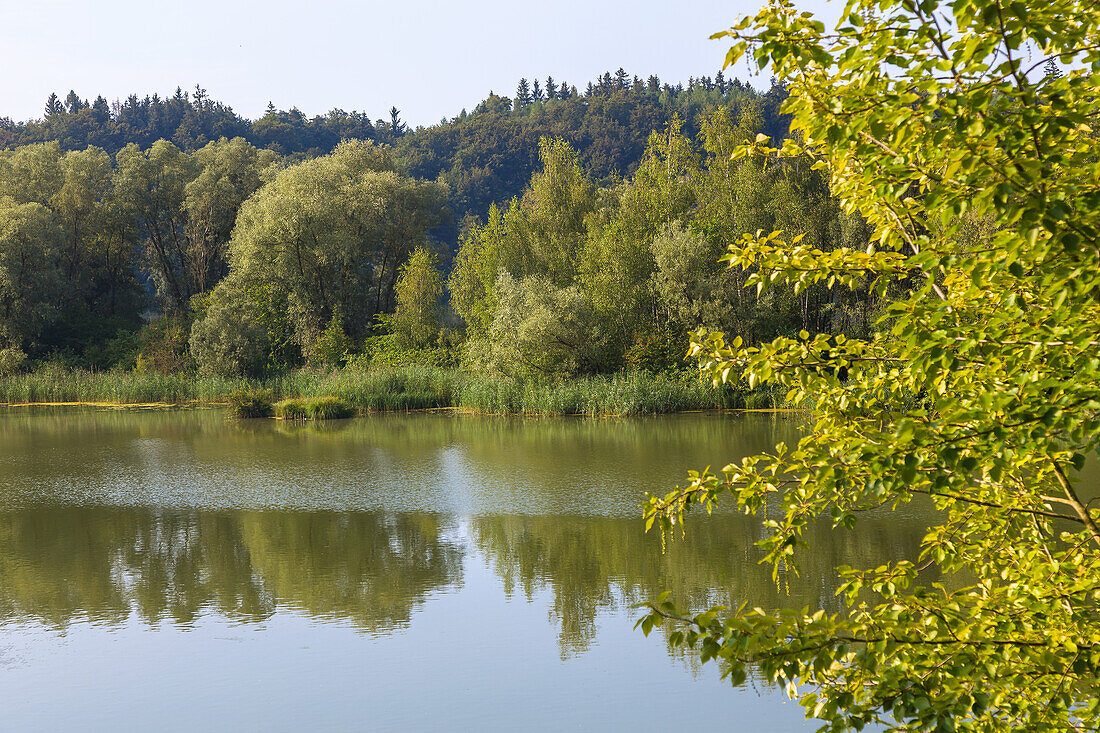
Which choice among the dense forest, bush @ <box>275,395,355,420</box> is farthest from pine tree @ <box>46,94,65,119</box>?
bush @ <box>275,395,355,420</box>

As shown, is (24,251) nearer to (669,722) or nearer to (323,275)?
(323,275)

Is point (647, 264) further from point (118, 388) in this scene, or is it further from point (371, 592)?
point (371, 592)

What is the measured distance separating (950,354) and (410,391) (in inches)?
1199

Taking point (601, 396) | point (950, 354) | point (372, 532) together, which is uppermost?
point (950, 354)

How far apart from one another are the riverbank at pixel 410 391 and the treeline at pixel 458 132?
38.5m

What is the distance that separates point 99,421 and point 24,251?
54.2 ft

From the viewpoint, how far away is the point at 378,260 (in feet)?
151

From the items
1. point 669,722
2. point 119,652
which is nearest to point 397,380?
point 119,652

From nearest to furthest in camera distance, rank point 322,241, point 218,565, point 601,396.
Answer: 1. point 218,565
2. point 601,396
3. point 322,241

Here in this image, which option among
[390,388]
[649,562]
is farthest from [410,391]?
[649,562]

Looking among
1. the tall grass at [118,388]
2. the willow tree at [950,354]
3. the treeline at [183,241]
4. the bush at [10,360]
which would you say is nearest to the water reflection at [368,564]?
the willow tree at [950,354]

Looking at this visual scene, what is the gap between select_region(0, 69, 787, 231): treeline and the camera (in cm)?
7744

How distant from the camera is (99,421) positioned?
3008 centimetres

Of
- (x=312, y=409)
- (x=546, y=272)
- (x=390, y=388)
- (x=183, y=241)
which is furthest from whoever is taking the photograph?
(x=183, y=241)
